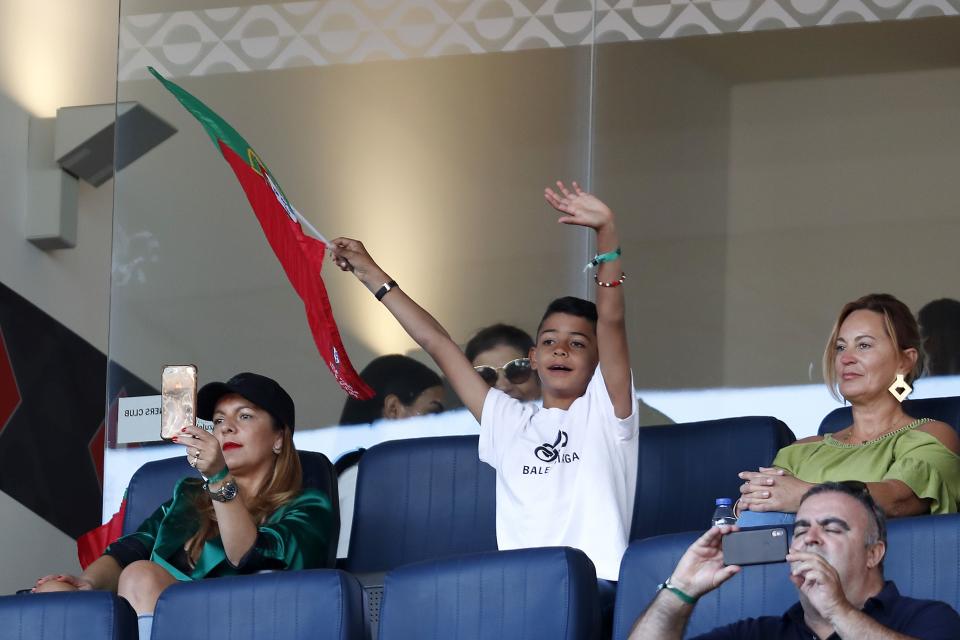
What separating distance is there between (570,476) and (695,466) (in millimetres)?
561

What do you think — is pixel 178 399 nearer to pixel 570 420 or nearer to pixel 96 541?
pixel 570 420

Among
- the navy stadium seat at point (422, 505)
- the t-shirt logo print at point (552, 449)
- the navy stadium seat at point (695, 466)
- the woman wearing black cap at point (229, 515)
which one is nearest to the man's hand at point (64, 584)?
the woman wearing black cap at point (229, 515)

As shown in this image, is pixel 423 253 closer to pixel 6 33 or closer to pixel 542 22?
pixel 542 22

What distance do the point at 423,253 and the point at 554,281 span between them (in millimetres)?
469

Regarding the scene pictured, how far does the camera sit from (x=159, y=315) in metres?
5.27

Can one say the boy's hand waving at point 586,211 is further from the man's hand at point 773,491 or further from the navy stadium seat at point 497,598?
the navy stadium seat at point 497,598

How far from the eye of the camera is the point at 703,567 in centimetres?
243

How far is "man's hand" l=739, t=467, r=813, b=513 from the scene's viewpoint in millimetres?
2979

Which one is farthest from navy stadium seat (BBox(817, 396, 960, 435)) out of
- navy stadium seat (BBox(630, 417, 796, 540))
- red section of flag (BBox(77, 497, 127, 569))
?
red section of flag (BBox(77, 497, 127, 569))

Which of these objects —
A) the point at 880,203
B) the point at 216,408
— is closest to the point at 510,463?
the point at 216,408

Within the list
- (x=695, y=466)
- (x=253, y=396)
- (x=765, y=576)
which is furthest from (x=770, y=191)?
(x=765, y=576)

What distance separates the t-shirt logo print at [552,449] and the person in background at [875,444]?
436mm

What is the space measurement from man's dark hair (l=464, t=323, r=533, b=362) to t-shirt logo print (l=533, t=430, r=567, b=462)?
5.27 ft

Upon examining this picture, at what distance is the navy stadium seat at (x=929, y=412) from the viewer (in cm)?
362
